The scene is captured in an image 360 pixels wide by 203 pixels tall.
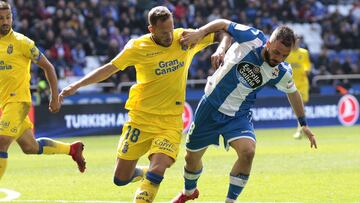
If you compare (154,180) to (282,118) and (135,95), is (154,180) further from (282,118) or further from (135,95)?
(282,118)

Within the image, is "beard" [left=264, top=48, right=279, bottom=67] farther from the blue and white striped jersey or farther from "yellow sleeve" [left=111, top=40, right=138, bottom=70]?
"yellow sleeve" [left=111, top=40, right=138, bottom=70]

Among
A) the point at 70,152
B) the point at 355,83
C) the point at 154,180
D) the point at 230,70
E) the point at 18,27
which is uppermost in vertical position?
the point at 230,70

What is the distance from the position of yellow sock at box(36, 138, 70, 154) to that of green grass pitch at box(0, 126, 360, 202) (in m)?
0.51

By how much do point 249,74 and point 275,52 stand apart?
539 millimetres

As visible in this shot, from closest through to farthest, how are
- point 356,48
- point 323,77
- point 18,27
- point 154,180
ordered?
point 154,180, point 18,27, point 323,77, point 356,48

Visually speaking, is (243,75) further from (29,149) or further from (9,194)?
(9,194)

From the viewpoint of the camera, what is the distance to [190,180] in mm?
9938

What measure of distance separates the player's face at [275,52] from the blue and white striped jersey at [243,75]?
4.8 inches

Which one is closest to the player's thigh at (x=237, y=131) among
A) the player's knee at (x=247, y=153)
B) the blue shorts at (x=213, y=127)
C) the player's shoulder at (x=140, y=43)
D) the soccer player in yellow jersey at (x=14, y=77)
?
the blue shorts at (x=213, y=127)

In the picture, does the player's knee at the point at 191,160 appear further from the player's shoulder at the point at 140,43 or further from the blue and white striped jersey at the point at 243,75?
the player's shoulder at the point at 140,43

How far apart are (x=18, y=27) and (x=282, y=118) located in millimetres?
8442

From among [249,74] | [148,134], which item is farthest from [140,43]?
[249,74]

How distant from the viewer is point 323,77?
95.9ft

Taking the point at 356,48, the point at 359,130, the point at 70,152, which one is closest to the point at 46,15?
the point at 359,130
